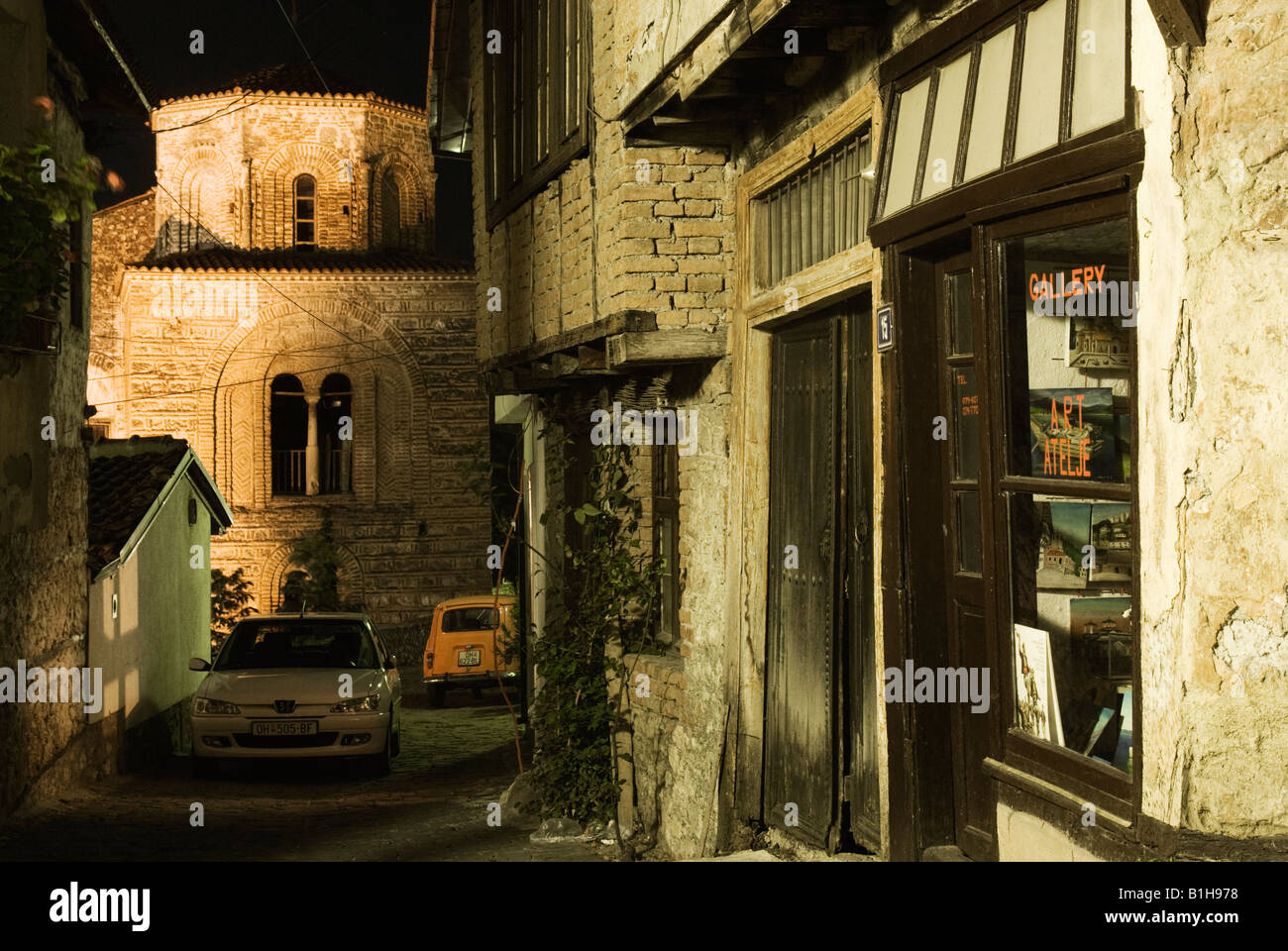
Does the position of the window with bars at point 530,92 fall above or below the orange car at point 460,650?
above

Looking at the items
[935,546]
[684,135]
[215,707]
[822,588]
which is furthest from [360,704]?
[935,546]

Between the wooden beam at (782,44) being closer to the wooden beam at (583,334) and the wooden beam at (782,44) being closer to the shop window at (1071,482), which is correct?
the shop window at (1071,482)

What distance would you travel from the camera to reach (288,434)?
1246 inches

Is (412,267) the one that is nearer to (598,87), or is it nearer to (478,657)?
(478,657)

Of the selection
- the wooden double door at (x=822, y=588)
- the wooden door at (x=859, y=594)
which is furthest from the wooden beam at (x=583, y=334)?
the wooden door at (x=859, y=594)

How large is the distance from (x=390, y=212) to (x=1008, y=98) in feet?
101

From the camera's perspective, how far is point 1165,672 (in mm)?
3668

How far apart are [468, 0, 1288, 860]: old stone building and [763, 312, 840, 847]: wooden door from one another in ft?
0.08

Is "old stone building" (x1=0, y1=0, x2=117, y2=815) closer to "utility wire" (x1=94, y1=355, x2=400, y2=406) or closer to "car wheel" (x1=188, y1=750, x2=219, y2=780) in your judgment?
"car wheel" (x1=188, y1=750, x2=219, y2=780)

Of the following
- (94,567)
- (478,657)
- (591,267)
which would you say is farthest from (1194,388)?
(478,657)

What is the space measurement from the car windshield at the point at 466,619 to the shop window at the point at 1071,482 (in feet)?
58.7

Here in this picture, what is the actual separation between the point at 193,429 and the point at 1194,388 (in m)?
29.0

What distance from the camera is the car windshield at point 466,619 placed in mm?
22203

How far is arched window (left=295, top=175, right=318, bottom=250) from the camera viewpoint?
33219 millimetres
